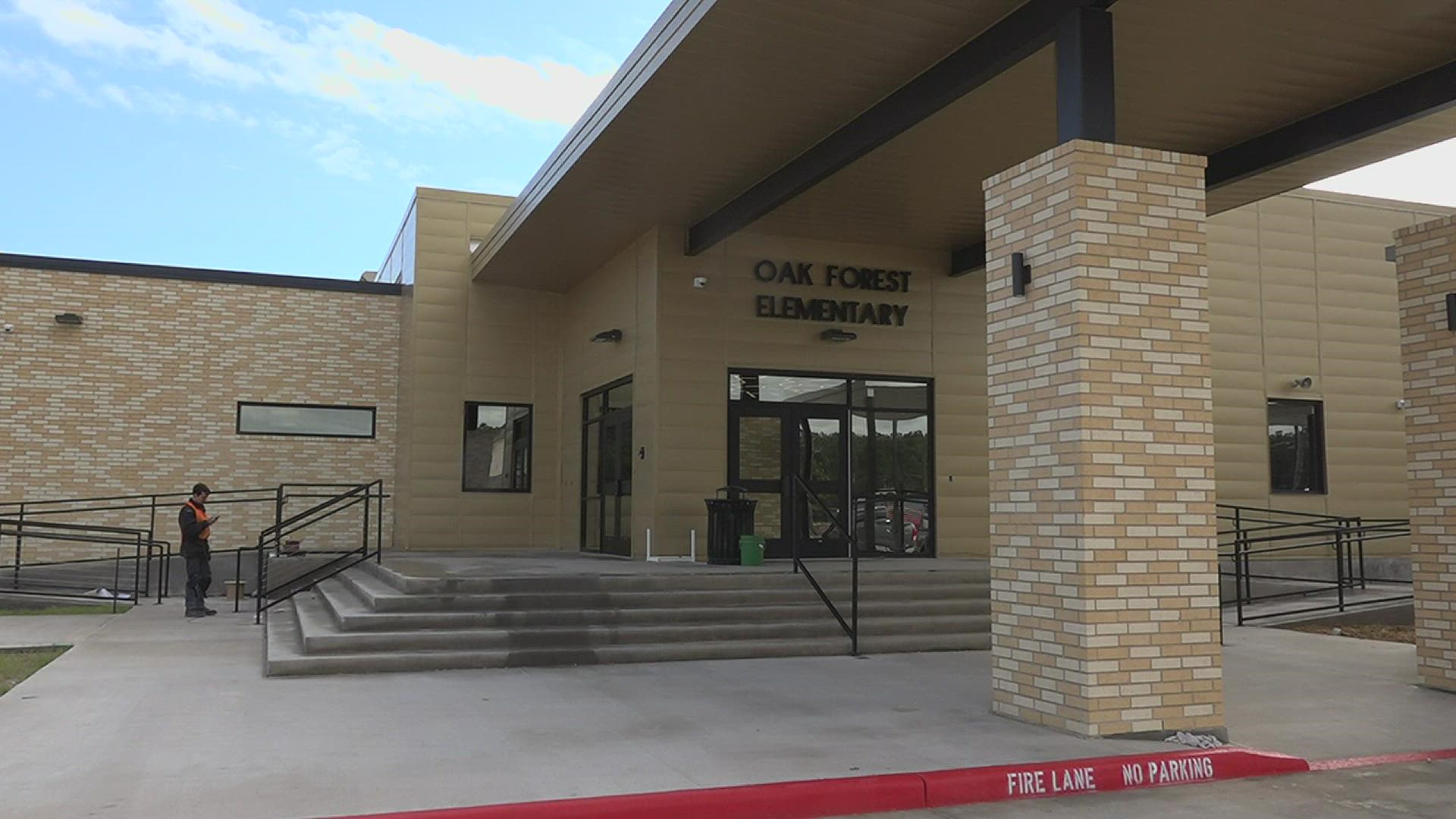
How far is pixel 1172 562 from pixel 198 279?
16.3 meters

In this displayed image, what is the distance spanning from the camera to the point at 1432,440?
28.3ft

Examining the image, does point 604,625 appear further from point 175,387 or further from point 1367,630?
point 175,387

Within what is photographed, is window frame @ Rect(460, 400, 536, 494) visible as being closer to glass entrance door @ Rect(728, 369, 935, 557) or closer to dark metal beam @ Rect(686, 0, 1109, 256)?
glass entrance door @ Rect(728, 369, 935, 557)

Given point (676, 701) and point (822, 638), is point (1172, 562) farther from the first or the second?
point (822, 638)

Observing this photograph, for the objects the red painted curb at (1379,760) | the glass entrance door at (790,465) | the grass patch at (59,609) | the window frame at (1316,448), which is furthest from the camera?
the window frame at (1316,448)

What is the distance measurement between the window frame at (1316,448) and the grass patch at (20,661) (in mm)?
16753

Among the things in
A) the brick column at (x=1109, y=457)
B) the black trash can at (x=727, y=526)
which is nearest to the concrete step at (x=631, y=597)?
the black trash can at (x=727, y=526)

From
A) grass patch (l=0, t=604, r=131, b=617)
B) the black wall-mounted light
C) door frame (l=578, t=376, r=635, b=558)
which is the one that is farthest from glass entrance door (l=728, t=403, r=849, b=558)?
grass patch (l=0, t=604, r=131, b=617)

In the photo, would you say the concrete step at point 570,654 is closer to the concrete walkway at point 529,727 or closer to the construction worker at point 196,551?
the concrete walkway at point 529,727

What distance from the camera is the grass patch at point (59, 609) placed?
13734 millimetres

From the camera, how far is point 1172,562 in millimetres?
6746

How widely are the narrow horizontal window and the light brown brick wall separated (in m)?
0.11

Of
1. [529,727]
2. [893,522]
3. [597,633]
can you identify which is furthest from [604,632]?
[893,522]

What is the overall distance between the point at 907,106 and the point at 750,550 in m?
5.66
